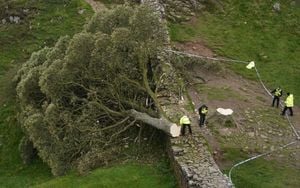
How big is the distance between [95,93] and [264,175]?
28.8 ft

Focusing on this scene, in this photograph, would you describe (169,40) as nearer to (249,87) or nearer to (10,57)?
(249,87)

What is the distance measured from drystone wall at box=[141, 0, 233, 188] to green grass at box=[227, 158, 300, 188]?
1587mm

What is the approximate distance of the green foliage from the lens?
2831cm

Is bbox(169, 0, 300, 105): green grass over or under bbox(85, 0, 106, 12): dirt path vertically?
under

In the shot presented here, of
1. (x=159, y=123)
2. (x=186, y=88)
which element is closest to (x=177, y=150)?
(x=159, y=123)

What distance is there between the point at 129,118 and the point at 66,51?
5.07 meters

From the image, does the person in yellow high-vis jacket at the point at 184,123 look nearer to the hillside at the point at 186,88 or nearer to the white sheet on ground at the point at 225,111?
the hillside at the point at 186,88

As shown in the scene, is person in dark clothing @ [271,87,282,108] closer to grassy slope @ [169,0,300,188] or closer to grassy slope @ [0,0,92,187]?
grassy slope @ [169,0,300,188]

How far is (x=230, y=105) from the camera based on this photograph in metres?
31.1

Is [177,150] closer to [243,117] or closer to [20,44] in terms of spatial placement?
[243,117]

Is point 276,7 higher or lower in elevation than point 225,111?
higher

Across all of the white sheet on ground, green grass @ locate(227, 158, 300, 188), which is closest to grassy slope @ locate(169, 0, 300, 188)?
the white sheet on ground

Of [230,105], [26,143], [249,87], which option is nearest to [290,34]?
[249,87]

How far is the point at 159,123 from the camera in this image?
2684 cm
